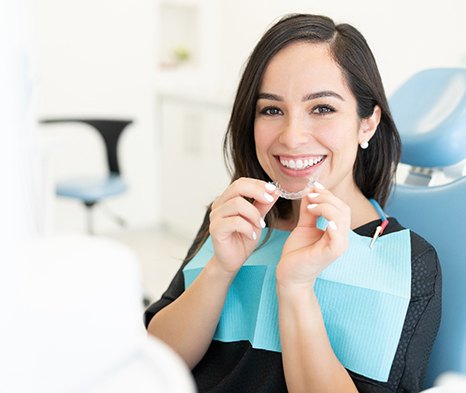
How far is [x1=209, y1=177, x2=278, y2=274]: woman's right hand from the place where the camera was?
38.2 inches

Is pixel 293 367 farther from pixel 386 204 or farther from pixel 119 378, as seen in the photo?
pixel 119 378

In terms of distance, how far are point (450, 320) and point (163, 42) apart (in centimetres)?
354

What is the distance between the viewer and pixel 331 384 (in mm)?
934

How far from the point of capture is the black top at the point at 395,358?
0.96 metres

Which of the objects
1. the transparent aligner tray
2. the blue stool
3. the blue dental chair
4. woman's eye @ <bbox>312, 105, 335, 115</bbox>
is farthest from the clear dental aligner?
the blue stool

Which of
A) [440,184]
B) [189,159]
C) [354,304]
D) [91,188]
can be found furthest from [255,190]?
[189,159]

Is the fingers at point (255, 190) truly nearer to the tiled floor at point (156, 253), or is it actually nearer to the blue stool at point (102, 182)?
the blue stool at point (102, 182)

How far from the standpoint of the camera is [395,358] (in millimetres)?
964

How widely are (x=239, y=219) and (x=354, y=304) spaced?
0.24 meters

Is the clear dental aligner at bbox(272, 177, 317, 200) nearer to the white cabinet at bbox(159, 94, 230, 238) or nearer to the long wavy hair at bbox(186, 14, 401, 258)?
the long wavy hair at bbox(186, 14, 401, 258)

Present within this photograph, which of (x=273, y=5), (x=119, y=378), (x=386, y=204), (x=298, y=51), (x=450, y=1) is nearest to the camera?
(x=119, y=378)

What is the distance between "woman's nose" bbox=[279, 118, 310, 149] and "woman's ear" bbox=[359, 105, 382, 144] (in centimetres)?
14

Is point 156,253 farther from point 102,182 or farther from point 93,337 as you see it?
point 93,337

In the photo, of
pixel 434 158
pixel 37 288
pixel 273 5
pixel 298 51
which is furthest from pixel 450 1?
pixel 37 288
